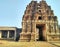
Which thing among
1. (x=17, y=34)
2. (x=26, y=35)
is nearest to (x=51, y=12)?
(x=26, y=35)

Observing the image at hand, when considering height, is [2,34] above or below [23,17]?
below

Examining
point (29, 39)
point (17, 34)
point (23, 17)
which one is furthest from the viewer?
point (17, 34)

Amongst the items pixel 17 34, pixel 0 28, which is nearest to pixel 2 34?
pixel 0 28

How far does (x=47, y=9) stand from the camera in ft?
98.6

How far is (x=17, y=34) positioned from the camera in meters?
39.0

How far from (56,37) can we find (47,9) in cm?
640

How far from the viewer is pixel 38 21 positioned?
28750 millimetres

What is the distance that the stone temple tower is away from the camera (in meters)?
28.1

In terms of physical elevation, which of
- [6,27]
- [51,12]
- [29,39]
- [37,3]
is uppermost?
[37,3]

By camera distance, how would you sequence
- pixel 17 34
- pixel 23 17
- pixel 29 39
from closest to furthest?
pixel 29 39
pixel 23 17
pixel 17 34

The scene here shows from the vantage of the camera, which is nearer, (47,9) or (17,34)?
(47,9)

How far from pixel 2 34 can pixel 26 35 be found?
45.6ft

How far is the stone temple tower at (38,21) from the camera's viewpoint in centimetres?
2808

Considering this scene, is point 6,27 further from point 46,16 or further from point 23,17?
point 46,16
